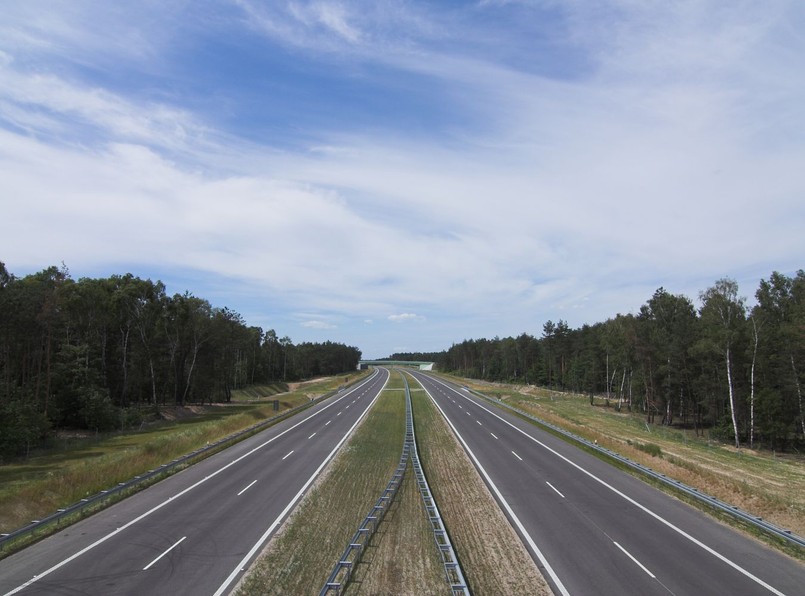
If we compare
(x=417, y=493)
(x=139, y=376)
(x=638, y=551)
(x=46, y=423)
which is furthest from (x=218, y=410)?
(x=638, y=551)

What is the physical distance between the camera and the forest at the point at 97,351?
44.1m

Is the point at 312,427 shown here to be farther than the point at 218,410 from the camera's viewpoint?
No

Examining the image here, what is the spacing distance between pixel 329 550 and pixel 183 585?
15.0 feet

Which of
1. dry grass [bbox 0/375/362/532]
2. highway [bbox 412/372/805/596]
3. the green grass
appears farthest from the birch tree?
the green grass

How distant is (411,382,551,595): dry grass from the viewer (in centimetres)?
1392

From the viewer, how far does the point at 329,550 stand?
16234 mm

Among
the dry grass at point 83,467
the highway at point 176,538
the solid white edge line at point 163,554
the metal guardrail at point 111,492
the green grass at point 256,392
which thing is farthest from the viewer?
the green grass at point 256,392

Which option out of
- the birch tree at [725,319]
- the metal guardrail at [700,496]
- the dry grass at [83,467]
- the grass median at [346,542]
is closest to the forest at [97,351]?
the dry grass at [83,467]

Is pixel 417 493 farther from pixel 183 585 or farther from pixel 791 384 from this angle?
pixel 791 384

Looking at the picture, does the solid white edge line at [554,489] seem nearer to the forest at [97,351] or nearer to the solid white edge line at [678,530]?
the solid white edge line at [678,530]

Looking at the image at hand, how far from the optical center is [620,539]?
664 inches

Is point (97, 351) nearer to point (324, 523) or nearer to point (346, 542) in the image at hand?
point (324, 523)

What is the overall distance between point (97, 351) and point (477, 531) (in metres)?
60.6

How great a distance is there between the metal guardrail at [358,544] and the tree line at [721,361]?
135 feet
